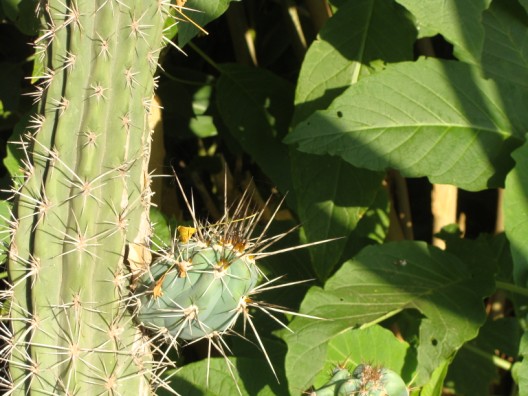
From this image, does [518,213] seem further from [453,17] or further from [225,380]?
[225,380]

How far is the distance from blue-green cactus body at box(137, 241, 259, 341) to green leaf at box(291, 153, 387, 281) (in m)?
0.45

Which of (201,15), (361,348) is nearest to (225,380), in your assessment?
(361,348)

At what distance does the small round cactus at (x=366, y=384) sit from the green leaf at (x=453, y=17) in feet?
1.80

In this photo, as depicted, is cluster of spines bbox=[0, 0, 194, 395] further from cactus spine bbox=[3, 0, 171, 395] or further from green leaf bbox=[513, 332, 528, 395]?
green leaf bbox=[513, 332, 528, 395]

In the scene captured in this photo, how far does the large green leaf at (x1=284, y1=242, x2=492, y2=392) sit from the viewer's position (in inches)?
55.3

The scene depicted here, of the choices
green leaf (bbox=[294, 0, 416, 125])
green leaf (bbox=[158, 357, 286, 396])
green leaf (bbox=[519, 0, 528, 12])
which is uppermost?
green leaf (bbox=[519, 0, 528, 12])

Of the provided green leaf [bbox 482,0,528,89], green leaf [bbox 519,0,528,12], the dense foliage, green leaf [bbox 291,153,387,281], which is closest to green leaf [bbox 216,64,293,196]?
the dense foliage

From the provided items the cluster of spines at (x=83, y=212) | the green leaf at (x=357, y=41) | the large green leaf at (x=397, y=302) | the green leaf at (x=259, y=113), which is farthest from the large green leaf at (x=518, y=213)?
the cluster of spines at (x=83, y=212)

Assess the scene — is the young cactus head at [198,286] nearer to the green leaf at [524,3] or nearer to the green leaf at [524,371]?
the green leaf at [524,371]

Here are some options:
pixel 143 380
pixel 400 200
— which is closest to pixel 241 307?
pixel 143 380

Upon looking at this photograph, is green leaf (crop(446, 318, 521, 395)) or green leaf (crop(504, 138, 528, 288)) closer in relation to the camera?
green leaf (crop(504, 138, 528, 288))

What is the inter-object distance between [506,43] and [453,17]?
206 millimetres

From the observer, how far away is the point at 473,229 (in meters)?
2.64

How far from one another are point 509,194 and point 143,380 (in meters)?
0.66
